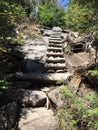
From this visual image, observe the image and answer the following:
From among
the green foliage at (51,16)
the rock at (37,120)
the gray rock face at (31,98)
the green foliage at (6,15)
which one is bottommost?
the rock at (37,120)

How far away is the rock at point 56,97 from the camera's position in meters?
6.96

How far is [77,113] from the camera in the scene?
20.1 ft

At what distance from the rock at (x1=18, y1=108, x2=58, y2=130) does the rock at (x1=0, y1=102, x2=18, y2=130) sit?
6.9 inches

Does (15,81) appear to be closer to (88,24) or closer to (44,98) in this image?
(44,98)

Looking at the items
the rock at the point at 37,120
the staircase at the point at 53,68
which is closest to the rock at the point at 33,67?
the staircase at the point at 53,68

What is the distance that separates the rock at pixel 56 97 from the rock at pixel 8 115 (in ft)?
3.20

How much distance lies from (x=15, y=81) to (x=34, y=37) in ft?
15.8

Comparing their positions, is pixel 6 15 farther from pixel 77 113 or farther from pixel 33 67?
pixel 77 113

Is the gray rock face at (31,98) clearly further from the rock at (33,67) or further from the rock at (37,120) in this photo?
the rock at (33,67)

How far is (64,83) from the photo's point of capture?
25.9ft

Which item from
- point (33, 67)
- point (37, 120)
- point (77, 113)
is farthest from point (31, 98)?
point (33, 67)

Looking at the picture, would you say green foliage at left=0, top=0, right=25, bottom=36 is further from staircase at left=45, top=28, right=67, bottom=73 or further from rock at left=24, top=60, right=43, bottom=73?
staircase at left=45, top=28, right=67, bottom=73

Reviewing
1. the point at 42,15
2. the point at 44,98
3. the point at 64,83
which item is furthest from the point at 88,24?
the point at 42,15

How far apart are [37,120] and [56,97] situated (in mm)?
935
